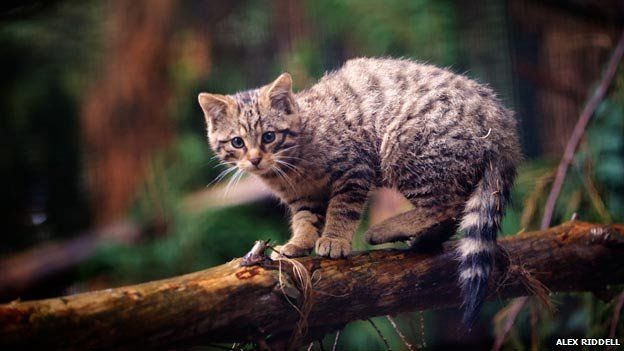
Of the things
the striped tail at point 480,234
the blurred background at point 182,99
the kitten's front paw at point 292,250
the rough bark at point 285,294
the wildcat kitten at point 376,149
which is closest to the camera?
the rough bark at point 285,294

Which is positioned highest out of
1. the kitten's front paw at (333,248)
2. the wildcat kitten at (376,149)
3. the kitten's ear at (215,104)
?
the kitten's ear at (215,104)

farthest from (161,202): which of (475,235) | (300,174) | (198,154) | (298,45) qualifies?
(475,235)

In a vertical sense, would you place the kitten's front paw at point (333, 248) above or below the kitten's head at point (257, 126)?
below

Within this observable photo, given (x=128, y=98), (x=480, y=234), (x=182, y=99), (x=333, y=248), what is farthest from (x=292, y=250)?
(x=128, y=98)

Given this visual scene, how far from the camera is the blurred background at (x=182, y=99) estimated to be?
277 centimetres

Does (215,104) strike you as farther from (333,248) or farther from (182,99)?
(182,99)

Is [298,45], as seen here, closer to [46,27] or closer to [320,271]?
[46,27]

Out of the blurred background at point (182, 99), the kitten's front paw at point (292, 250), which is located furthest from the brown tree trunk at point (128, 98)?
the kitten's front paw at point (292, 250)

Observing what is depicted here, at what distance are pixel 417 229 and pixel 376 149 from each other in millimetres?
299

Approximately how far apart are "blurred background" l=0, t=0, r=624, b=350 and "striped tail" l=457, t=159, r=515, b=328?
807mm

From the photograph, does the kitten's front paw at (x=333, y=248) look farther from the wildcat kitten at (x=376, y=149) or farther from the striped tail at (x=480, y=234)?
the striped tail at (x=480, y=234)

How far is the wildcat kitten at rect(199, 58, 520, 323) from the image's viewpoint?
1.78 meters

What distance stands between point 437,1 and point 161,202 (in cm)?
169

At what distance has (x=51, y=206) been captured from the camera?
3035mm
